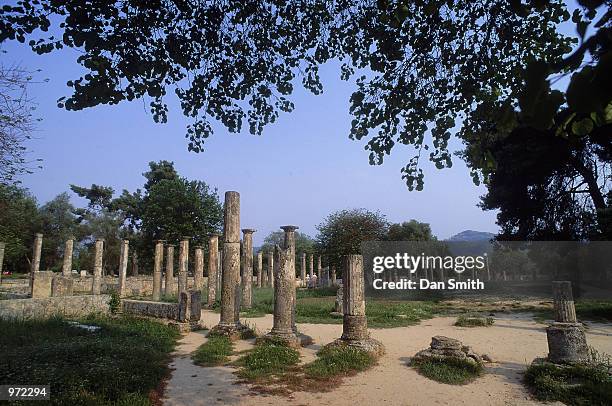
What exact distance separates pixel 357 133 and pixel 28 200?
5067cm

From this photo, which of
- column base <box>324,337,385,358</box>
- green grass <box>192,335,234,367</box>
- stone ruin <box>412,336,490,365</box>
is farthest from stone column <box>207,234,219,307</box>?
stone ruin <box>412,336,490,365</box>

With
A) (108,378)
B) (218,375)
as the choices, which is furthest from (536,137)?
(108,378)

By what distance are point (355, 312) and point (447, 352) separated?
260cm

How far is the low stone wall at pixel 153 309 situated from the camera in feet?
49.9

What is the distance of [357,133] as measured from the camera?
614cm

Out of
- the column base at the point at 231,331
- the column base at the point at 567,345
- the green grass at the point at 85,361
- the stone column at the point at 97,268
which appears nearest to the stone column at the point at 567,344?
the column base at the point at 567,345

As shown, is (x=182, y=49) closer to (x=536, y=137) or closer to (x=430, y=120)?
(x=430, y=120)

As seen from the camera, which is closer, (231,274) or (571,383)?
(571,383)

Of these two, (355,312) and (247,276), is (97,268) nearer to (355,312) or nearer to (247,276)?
(247,276)

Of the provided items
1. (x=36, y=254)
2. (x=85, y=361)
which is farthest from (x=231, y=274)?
(x=36, y=254)

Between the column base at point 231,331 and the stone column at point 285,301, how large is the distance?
4.05ft

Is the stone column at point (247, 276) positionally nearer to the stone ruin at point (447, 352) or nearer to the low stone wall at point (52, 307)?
the low stone wall at point (52, 307)

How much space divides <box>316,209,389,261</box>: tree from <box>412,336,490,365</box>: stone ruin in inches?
979

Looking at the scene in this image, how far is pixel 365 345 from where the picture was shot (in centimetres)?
998
